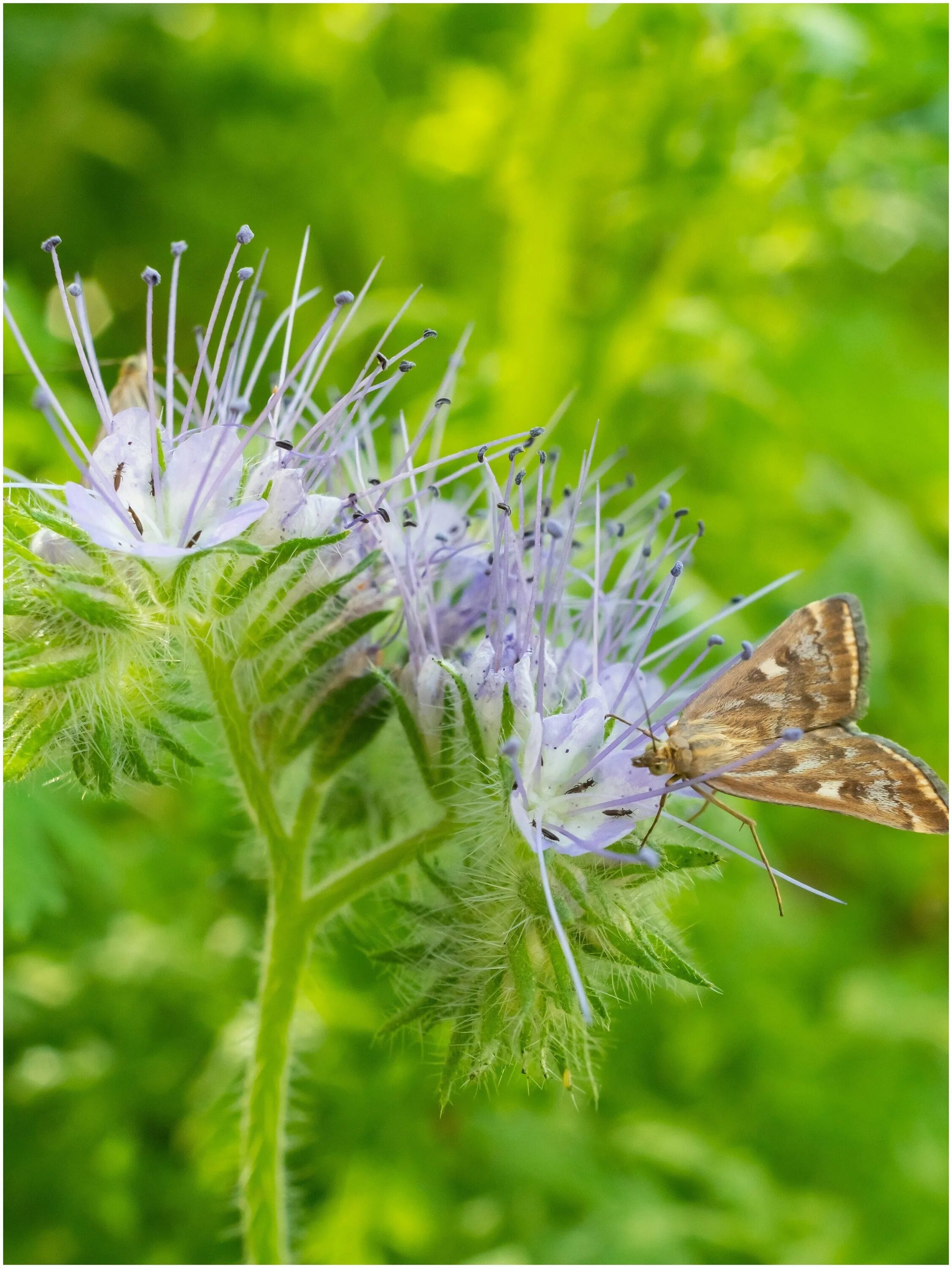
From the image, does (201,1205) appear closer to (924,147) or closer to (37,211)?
(37,211)

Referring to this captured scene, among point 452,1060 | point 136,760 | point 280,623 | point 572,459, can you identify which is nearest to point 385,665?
point 280,623

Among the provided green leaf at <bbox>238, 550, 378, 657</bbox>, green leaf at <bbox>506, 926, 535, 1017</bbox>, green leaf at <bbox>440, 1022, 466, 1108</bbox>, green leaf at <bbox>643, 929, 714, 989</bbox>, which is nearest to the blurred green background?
green leaf at <bbox>440, 1022, 466, 1108</bbox>

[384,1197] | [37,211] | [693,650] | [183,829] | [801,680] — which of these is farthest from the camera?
[37,211]

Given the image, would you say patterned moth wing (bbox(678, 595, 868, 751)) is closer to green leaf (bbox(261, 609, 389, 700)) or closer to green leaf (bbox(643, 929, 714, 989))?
green leaf (bbox(643, 929, 714, 989))

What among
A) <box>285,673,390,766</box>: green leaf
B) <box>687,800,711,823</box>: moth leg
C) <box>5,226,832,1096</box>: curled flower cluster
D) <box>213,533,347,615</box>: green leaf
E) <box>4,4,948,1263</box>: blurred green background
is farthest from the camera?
<box>4,4,948,1263</box>: blurred green background

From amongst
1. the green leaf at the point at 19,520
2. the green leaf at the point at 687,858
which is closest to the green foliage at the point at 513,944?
the green leaf at the point at 687,858

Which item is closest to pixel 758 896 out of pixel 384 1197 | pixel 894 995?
pixel 894 995

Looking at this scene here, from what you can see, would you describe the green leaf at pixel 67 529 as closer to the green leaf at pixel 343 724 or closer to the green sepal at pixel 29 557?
the green sepal at pixel 29 557
